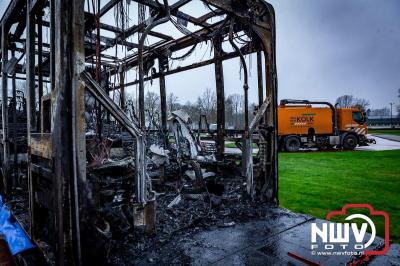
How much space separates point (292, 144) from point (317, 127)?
2118mm

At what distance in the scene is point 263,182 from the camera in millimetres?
4867

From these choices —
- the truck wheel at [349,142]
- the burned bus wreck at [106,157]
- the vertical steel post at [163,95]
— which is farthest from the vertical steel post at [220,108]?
the truck wheel at [349,142]

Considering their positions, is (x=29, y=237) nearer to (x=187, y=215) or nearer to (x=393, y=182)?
(x=187, y=215)

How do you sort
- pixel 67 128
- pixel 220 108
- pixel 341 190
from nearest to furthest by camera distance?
pixel 67 128, pixel 341 190, pixel 220 108

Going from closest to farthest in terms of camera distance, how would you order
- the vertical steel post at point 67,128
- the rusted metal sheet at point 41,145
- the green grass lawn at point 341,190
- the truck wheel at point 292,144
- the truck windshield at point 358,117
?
the vertical steel post at point 67,128 < the rusted metal sheet at point 41,145 < the green grass lawn at point 341,190 < the truck wheel at point 292,144 < the truck windshield at point 358,117

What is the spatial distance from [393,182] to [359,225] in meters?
4.11

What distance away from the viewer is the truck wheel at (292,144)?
16.2 m

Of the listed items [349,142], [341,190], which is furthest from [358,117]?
[341,190]

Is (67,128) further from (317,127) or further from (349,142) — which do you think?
(349,142)

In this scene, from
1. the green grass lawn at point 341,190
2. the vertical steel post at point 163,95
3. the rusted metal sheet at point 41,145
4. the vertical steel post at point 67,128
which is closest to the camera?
the vertical steel post at point 67,128

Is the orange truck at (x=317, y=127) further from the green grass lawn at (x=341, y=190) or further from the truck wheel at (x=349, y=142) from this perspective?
the green grass lawn at (x=341, y=190)

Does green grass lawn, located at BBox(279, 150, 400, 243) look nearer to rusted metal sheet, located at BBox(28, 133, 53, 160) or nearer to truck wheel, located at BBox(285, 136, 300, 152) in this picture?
rusted metal sheet, located at BBox(28, 133, 53, 160)

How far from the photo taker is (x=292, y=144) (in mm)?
16359

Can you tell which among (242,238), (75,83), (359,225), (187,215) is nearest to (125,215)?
(187,215)
